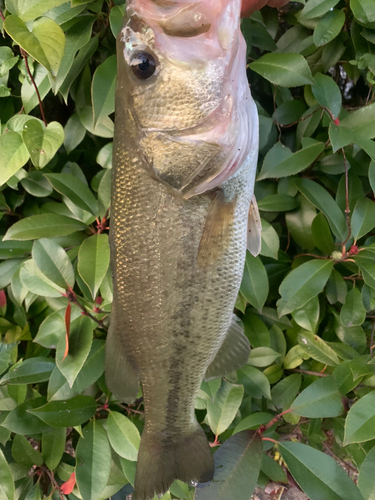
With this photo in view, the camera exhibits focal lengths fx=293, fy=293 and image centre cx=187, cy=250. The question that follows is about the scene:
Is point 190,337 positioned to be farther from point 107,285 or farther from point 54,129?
point 54,129

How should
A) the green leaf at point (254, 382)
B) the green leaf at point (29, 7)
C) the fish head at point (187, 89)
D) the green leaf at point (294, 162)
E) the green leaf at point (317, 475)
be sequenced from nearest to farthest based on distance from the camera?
1. the fish head at point (187, 89)
2. the green leaf at point (29, 7)
3. the green leaf at point (317, 475)
4. the green leaf at point (294, 162)
5. the green leaf at point (254, 382)

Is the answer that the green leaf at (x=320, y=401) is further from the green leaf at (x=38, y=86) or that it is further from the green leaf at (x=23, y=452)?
the green leaf at (x=38, y=86)

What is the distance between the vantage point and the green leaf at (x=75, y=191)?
2.58ft

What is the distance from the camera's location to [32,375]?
2.55ft

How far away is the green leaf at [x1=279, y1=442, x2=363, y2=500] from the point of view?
0.67 m

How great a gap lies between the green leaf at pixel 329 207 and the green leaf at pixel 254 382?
0.47 m

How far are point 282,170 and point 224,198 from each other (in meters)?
0.30

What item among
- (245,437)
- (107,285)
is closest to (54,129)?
(107,285)

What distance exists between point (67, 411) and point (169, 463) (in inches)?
11.2

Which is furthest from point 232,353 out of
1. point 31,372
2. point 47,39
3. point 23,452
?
point 47,39

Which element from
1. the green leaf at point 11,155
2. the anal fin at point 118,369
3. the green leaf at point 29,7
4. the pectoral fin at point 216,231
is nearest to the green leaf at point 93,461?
the anal fin at point 118,369

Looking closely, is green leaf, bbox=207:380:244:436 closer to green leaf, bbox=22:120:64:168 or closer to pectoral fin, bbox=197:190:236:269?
pectoral fin, bbox=197:190:236:269

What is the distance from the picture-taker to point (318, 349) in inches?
33.3

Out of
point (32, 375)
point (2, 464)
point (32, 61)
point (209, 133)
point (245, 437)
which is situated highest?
point (32, 61)
